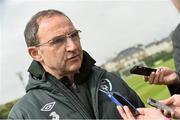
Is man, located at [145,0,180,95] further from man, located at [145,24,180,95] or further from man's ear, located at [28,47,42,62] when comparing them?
man's ear, located at [28,47,42,62]

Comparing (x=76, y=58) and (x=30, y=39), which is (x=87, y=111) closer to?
(x=76, y=58)

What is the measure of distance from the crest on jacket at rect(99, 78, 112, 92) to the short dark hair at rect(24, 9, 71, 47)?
2.33ft

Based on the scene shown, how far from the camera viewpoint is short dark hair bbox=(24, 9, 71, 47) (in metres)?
4.64

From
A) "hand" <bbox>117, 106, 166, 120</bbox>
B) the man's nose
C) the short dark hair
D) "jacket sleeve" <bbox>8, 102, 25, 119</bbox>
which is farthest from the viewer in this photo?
the short dark hair

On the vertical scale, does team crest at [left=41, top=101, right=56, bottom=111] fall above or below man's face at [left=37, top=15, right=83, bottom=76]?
below

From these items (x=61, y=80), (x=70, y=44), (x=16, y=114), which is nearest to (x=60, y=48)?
(x=70, y=44)

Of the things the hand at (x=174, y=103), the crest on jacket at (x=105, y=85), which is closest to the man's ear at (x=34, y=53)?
the crest on jacket at (x=105, y=85)

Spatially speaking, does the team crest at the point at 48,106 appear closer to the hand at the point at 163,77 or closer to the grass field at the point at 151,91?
the hand at the point at 163,77

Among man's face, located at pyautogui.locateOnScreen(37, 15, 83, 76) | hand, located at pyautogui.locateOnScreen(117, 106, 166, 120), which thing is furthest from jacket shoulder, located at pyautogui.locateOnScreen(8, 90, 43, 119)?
hand, located at pyautogui.locateOnScreen(117, 106, 166, 120)

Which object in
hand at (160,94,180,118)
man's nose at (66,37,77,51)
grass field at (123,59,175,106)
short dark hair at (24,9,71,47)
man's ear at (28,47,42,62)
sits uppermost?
short dark hair at (24,9,71,47)

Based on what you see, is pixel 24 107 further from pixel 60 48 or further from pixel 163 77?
pixel 163 77

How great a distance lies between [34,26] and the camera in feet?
15.3

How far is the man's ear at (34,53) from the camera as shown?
467 centimetres

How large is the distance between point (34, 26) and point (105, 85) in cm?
85
